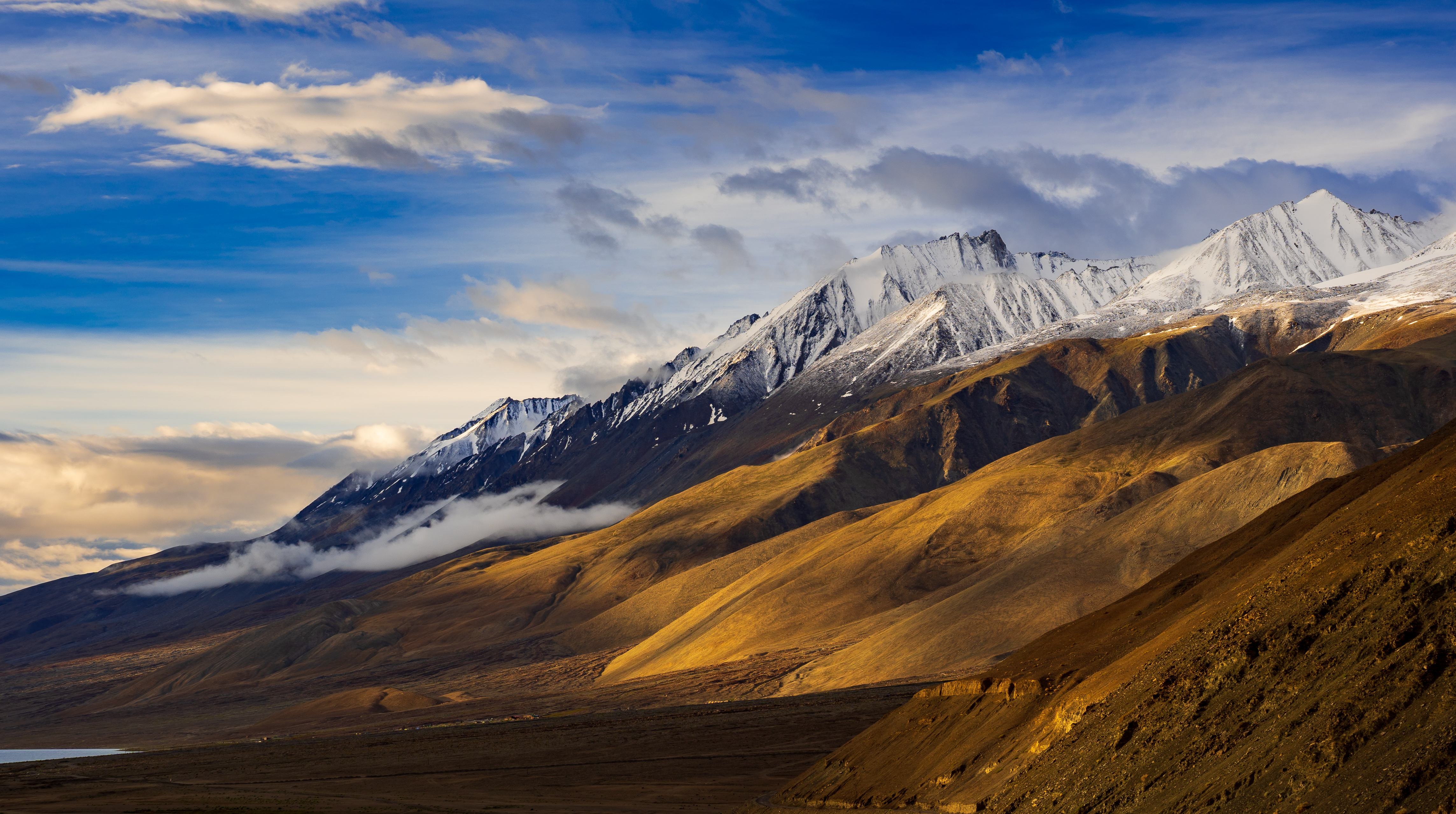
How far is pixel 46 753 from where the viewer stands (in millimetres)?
184875

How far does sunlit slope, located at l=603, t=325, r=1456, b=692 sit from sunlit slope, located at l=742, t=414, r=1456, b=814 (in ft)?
200

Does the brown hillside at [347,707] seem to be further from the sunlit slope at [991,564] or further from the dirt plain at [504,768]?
the dirt plain at [504,768]

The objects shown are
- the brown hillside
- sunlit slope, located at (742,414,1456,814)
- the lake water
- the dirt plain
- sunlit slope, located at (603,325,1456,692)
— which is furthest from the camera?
the brown hillside

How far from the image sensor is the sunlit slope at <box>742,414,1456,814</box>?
124ft

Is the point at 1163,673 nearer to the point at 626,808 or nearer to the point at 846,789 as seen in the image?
the point at 846,789

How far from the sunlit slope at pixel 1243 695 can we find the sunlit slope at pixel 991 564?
2405 inches

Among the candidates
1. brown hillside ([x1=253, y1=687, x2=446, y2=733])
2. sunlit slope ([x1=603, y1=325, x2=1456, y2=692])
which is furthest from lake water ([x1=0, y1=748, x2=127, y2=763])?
sunlit slope ([x1=603, y1=325, x2=1456, y2=692])

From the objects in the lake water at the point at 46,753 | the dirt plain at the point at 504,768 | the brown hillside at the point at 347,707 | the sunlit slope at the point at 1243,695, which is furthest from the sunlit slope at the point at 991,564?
the lake water at the point at 46,753

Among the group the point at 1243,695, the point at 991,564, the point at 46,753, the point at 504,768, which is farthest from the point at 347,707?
the point at 1243,695

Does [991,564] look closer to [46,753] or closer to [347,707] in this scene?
[347,707]

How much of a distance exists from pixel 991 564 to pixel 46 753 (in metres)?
142

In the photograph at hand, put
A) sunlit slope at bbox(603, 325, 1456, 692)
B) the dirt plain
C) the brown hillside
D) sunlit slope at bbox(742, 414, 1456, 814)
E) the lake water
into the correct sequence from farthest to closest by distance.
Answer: the brown hillside → the lake water → sunlit slope at bbox(603, 325, 1456, 692) → the dirt plain → sunlit slope at bbox(742, 414, 1456, 814)

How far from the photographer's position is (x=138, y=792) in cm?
8750

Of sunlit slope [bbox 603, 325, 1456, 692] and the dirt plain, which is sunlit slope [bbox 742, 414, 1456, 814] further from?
sunlit slope [bbox 603, 325, 1456, 692]
